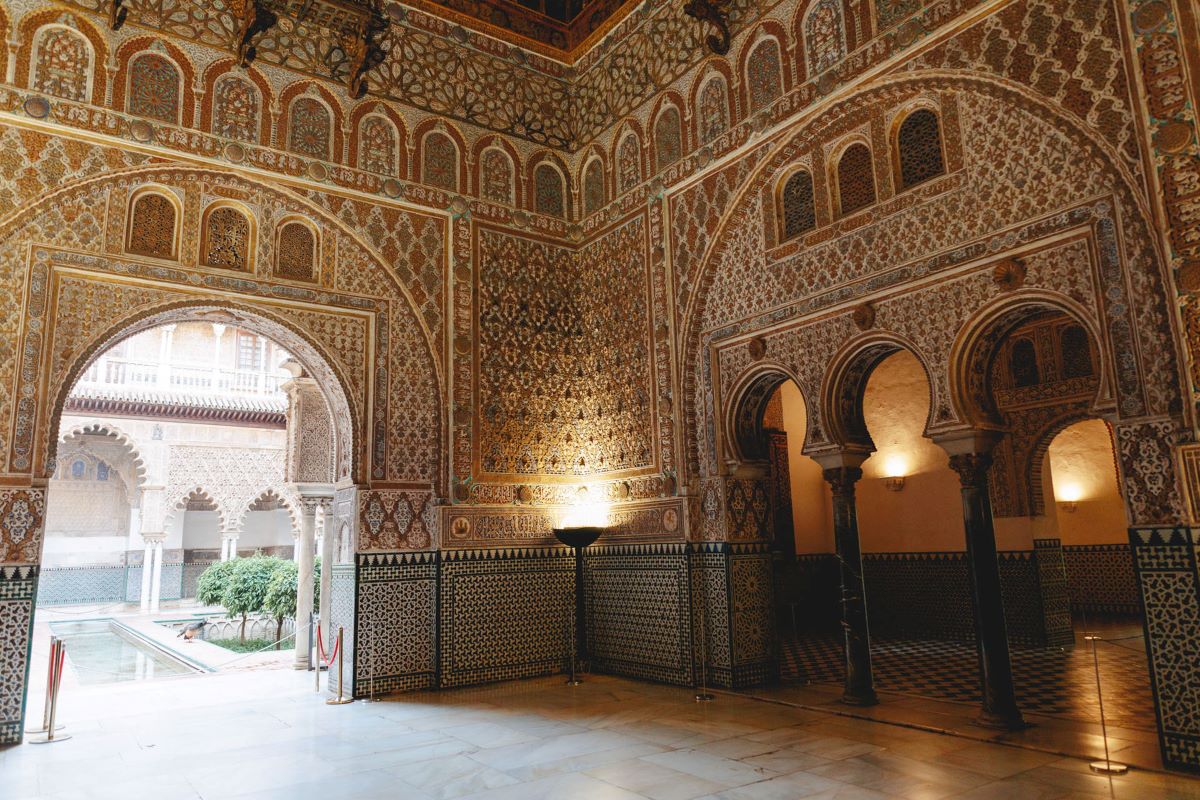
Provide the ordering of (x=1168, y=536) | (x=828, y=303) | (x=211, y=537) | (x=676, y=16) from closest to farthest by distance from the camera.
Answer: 1. (x=1168, y=536)
2. (x=828, y=303)
3. (x=676, y=16)
4. (x=211, y=537)

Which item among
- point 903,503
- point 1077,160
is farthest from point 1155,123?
point 903,503

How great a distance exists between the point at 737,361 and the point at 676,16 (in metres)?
3.20

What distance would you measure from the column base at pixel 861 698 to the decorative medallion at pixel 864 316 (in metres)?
2.51

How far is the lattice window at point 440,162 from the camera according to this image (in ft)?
24.7

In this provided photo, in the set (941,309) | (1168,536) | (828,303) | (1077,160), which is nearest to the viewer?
(1168,536)

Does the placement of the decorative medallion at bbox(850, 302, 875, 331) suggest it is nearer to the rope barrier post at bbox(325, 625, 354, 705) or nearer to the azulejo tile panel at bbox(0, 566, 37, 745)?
the rope barrier post at bbox(325, 625, 354, 705)

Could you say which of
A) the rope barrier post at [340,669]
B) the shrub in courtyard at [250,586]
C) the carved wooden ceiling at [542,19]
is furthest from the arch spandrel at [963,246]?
the shrub in courtyard at [250,586]

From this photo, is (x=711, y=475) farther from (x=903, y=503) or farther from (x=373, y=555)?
(x=903, y=503)

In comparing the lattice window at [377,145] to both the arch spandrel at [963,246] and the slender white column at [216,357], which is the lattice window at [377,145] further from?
the slender white column at [216,357]

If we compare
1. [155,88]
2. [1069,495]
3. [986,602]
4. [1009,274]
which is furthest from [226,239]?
[1069,495]

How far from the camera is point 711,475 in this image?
21.8 ft

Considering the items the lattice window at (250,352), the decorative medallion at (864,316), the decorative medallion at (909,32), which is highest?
the lattice window at (250,352)

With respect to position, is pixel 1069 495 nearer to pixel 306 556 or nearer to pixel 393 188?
pixel 393 188

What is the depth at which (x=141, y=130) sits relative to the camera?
618cm
